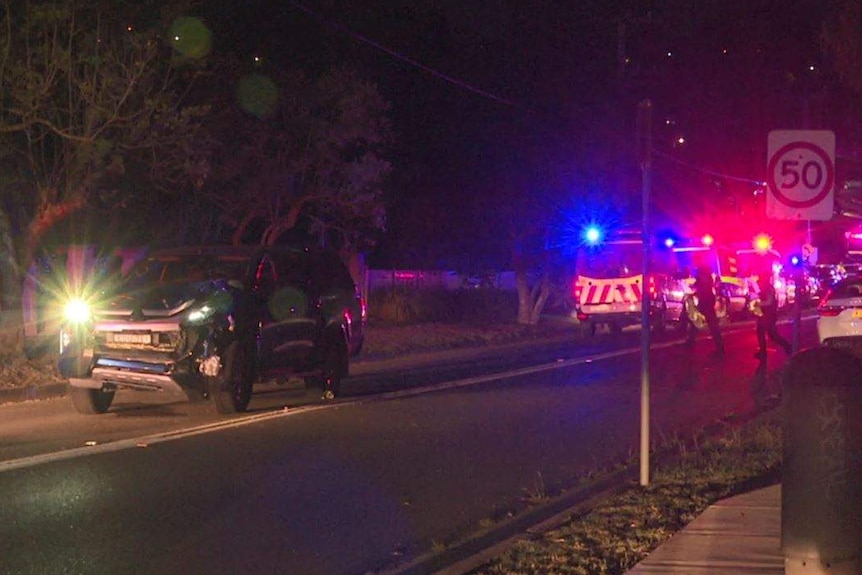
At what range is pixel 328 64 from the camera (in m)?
25.2

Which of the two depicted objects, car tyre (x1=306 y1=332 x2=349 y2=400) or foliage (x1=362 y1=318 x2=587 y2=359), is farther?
foliage (x1=362 y1=318 x2=587 y2=359)

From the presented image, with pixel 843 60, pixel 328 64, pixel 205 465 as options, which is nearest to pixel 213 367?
pixel 205 465

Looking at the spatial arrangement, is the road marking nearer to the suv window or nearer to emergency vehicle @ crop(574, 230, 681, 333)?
the suv window

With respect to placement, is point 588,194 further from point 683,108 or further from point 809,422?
point 809,422

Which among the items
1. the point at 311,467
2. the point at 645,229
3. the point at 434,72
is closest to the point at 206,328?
the point at 311,467

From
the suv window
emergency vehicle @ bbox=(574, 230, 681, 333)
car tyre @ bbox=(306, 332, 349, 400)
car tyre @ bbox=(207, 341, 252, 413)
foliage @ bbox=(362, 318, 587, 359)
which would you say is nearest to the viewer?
car tyre @ bbox=(207, 341, 252, 413)

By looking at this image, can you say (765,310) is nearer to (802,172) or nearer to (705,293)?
(705,293)

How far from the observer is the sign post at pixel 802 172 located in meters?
10.6

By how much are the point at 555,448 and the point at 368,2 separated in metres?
19.4

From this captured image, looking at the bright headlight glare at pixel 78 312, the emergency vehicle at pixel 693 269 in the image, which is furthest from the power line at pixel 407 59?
the bright headlight glare at pixel 78 312

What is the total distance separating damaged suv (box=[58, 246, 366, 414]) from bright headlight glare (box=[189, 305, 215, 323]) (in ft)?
0.04

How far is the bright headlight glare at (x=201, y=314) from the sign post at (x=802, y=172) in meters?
6.38

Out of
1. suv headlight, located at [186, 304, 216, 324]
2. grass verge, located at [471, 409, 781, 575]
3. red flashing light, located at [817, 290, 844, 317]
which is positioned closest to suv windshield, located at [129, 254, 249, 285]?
suv headlight, located at [186, 304, 216, 324]

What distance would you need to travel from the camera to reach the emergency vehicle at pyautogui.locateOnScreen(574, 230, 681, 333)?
2688 cm
